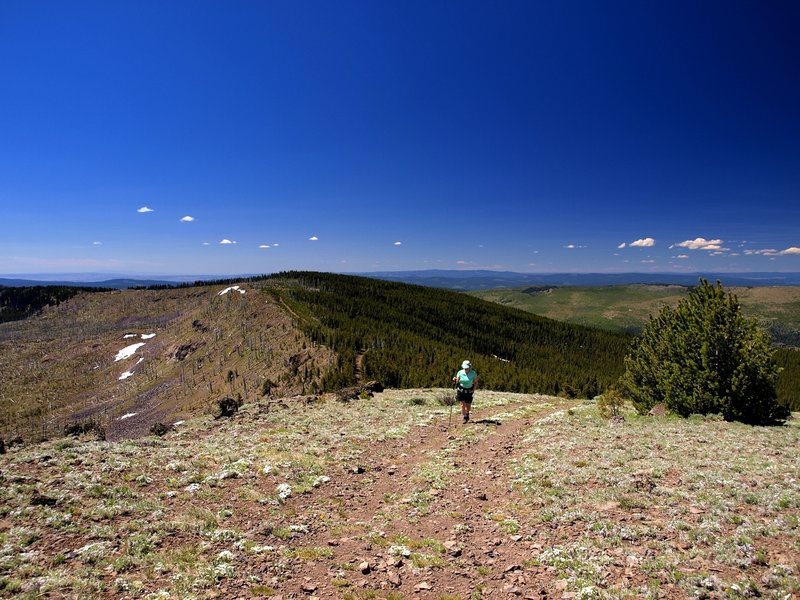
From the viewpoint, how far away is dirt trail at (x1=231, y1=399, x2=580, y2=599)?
881 cm

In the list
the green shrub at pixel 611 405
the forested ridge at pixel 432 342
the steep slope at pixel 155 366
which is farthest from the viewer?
the forested ridge at pixel 432 342

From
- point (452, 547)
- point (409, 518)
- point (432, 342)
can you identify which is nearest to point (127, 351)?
point (432, 342)

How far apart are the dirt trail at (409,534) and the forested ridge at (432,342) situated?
1571 inches

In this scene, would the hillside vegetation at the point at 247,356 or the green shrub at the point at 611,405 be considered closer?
the green shrub at the point at 611,405

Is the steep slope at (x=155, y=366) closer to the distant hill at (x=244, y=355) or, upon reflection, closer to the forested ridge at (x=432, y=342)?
the distant hill at (x=244, y=355)

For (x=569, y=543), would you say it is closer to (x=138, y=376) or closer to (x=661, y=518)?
(x=661, y=518)

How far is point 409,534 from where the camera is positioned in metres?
11.3

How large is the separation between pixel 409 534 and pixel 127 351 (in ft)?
456

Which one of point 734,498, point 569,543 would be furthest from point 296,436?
point 734,498

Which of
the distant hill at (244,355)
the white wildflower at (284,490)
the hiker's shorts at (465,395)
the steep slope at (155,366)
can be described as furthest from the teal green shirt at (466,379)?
the steep slope at (155,366)

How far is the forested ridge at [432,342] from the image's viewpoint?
233ft

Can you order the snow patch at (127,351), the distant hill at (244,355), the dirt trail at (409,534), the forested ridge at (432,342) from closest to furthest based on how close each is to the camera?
1. the dirt trail at (409,534)
2. the distant hill at (244,355)
3. the forested ridge at (432,342)
4. the snow patch at (127,351)

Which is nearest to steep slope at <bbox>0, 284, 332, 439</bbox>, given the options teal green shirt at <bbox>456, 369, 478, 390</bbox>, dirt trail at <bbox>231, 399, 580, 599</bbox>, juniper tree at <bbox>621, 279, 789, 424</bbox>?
teal green shirt at <bbox>456, 369, 478, 390</bbox>

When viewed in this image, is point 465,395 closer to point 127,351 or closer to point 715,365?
point 715,365
